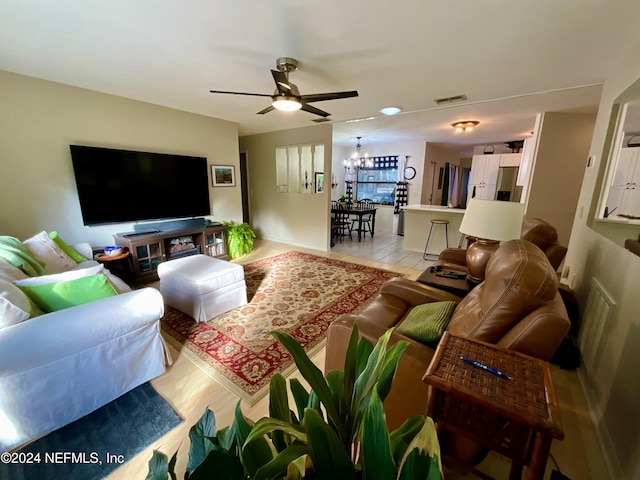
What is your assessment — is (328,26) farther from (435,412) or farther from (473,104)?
(473,104)

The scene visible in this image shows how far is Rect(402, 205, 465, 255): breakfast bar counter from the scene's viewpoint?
15.5 feet

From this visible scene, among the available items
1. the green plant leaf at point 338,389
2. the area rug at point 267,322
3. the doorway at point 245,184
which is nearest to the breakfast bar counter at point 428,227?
the area rug at point 267,322

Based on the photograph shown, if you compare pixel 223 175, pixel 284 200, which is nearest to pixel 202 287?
pixel 223 175

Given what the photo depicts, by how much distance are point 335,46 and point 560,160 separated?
3.75 m

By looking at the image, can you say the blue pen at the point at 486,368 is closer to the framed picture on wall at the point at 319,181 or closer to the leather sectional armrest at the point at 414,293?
the leather sectional armrest at the point at 414,293

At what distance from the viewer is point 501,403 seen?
80 cm

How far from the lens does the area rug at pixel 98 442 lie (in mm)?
1264

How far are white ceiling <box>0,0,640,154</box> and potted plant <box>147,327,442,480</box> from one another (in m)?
2.02

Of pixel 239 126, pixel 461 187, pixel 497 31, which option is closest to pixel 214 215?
pixel 239 126

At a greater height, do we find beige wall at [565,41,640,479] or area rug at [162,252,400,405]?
beige wall at [565,41,640,479]

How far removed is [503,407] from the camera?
0.79 m

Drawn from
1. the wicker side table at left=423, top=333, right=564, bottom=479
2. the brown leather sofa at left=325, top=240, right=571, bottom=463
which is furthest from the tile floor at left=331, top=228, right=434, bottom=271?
the wicker side table at left=423, top=333, right=564, bottom=479

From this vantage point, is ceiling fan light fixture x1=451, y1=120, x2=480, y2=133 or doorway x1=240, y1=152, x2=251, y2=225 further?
doorway x1=240, y1=152, x2=251, y2=225

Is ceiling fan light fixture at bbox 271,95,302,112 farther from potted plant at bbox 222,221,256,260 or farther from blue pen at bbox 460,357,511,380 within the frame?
potted plant at bbox 222,221,256,260
